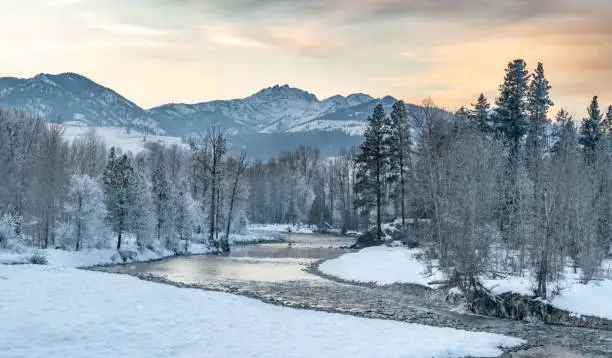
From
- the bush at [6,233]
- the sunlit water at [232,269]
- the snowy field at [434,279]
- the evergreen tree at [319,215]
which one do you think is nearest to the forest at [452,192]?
the bush at [6,233]

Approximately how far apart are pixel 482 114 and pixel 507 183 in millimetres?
20649

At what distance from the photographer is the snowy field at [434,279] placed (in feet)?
75.6

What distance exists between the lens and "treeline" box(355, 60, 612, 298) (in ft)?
85.7

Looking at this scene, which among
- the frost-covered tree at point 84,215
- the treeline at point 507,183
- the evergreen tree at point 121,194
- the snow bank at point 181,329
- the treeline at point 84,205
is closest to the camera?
the snow bank at point 181,329

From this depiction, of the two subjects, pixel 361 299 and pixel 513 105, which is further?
pixel 513 105

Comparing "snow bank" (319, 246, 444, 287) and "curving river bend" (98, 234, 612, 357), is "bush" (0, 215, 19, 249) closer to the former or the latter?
"curving river bend" (98, 234, 612, 357)

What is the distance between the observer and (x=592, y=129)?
5938 cm

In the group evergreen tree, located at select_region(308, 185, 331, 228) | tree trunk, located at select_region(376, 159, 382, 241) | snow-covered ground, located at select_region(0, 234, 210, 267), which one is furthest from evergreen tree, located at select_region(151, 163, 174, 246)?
evergreen tree, located at select_region(308, 185, 331, 228)

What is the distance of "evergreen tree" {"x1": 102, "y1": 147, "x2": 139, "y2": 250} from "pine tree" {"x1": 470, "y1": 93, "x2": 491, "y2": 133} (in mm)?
39565

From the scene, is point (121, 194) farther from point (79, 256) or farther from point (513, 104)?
point (513, 104)

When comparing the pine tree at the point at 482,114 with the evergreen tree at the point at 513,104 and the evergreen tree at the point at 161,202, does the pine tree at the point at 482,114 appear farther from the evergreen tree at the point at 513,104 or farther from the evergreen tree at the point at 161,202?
the evergreen tree at the point at 161,202

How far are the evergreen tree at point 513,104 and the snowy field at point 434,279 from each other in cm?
2278

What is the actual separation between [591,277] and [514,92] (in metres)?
33.3

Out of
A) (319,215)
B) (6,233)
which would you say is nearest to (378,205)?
(6,233)
